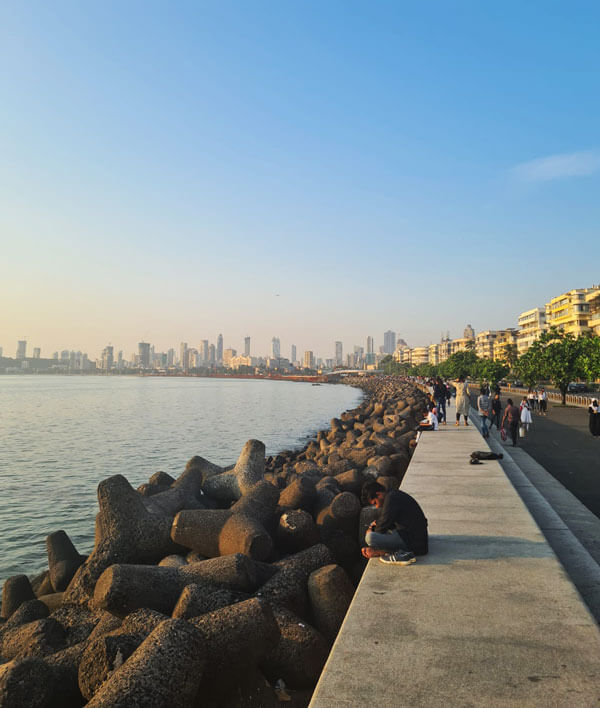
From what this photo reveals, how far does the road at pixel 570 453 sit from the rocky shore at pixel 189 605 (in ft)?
15.4

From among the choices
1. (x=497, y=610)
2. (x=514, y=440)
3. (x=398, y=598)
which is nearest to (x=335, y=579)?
(x=398, y=598)

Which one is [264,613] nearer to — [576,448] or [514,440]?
[514,440]

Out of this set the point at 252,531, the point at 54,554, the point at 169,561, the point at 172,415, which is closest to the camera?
the point at 252,531

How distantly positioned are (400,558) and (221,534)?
224 cm

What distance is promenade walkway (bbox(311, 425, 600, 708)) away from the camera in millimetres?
2846

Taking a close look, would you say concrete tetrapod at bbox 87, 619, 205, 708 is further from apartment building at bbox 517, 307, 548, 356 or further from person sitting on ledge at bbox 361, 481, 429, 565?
apartment building at bbox 517, 307, 548, 356

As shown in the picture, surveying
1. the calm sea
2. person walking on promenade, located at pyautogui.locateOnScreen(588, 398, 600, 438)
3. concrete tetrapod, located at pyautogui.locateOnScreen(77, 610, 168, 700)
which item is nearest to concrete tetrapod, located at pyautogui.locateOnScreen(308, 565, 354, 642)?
concrete tetrapod, located at pyautogui.locateOnScreen(77, 610, 168, 700)

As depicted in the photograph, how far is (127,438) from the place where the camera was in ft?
105

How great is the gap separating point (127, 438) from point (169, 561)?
90.3 ft

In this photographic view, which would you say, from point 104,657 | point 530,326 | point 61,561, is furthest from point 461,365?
point 104,657

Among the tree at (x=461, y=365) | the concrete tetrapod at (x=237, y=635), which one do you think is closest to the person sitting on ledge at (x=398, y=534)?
the concrete tetrapod at (x=237, y=635)

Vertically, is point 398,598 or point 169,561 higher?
point 398,598

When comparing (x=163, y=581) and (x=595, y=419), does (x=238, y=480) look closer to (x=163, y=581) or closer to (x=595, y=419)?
(x=163, y=581)

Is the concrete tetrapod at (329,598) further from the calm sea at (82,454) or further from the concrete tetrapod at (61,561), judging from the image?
the calm sea at (82,454)
